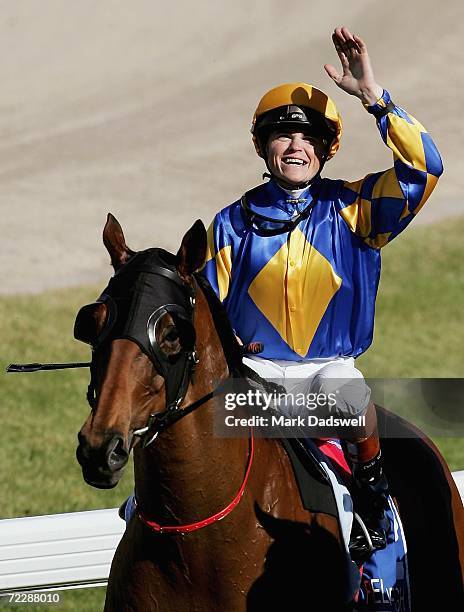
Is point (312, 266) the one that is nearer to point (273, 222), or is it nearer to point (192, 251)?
point (273, 222)

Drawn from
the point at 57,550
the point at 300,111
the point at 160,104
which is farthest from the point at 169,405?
the point at 160,104

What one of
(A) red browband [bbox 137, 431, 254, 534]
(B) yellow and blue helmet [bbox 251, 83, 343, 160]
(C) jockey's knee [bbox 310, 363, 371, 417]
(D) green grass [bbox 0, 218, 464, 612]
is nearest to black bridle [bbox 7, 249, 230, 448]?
(A) red browband [bbox 137, 431, 254, 534]

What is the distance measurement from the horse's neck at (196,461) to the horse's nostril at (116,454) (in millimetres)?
325

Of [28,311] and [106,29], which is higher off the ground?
[106,29]

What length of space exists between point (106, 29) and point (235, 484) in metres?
17.1

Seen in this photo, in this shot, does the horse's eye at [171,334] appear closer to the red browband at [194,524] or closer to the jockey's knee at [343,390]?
the red browband at [194,524]

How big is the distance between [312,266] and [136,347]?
47.5 inches

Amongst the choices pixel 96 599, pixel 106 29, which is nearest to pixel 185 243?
pixel 96 599

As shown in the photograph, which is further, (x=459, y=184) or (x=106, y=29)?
(x=106, y=29)

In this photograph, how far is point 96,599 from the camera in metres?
6.70

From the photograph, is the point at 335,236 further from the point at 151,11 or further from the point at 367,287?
the point at 151,11

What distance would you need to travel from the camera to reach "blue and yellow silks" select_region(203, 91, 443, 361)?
4.52 meters

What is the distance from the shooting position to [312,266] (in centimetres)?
452

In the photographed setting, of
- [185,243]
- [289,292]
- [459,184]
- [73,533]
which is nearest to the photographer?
[185,243]
